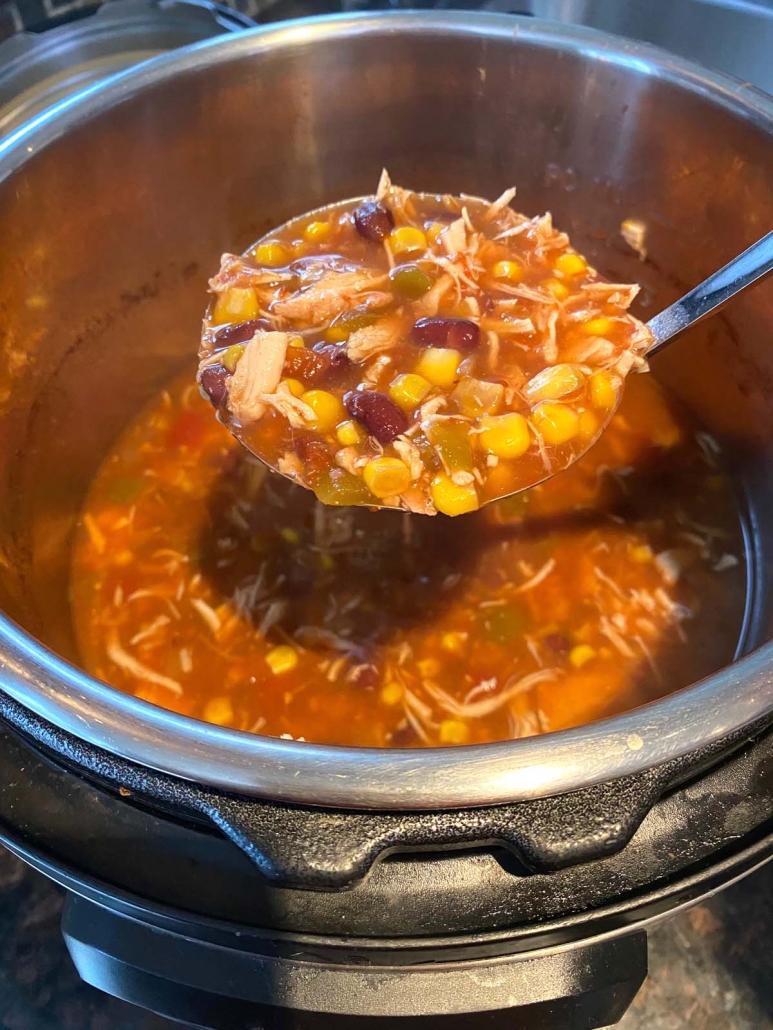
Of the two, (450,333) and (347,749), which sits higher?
(450,333)

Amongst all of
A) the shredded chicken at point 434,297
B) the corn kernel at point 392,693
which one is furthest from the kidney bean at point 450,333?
the corn kernel at point 392,693

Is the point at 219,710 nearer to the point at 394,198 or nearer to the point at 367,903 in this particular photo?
the point at 367,903

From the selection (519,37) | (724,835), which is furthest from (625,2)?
(724,835)

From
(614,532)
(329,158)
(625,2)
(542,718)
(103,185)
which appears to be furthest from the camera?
(625,2)

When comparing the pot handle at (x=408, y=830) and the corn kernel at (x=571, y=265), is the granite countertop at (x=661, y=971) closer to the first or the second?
the pot handle at (x=408, y=830)

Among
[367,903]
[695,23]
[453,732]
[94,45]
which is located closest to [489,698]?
[453,732]

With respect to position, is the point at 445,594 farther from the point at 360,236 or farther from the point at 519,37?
the point at 519,37

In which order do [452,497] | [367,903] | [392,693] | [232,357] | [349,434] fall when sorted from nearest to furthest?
[367,903], [452,497], [349,434], [232,357], [392,693]
